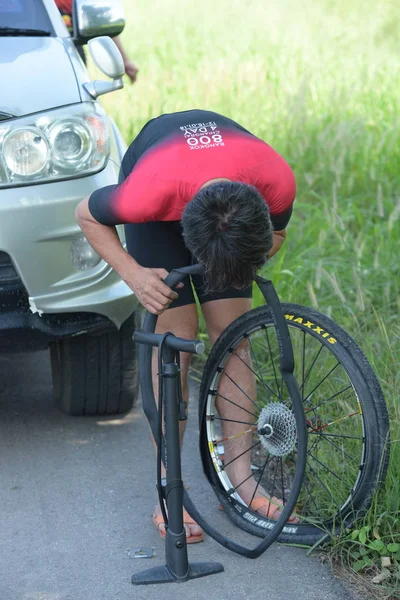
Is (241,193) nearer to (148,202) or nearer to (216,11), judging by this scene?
(148,202)

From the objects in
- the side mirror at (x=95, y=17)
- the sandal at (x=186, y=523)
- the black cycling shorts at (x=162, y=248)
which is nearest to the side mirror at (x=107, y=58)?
the side mirror at (x=95, y=17)

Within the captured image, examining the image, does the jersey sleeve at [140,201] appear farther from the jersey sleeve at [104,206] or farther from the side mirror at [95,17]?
the side mirror at [95,17]

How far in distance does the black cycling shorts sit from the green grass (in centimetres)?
75

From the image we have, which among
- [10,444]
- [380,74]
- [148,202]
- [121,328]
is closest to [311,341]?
[121,328]

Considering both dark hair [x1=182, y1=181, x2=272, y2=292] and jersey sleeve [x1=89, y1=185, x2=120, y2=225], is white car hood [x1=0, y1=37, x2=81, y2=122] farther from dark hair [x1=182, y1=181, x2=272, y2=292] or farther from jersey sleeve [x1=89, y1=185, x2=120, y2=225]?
dark hair [x1=182, y1=181, x2=272, y2=292]

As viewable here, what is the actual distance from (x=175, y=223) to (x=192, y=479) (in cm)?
116

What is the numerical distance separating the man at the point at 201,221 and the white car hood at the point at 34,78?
1.62 ft

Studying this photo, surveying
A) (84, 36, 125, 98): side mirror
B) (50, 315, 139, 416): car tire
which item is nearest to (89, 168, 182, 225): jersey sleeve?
(50, 315, 139, 416): car tire

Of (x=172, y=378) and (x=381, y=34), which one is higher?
(x=172, y=378)

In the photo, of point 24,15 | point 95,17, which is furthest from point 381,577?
point 24,15

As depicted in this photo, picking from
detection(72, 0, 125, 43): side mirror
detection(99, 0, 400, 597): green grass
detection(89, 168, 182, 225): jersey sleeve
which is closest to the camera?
detection(89, 168, 182, 225): jersey sleeve

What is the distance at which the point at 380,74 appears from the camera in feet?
27.2

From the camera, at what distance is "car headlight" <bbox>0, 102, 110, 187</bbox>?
3506 mm

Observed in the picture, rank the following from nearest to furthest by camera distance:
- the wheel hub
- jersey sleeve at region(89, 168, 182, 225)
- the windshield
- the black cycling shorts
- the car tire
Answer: jersey sleeve at region(89, 168, 182, 225) → the wheel hub → the black cycling shorts → the car tire → the windshield
